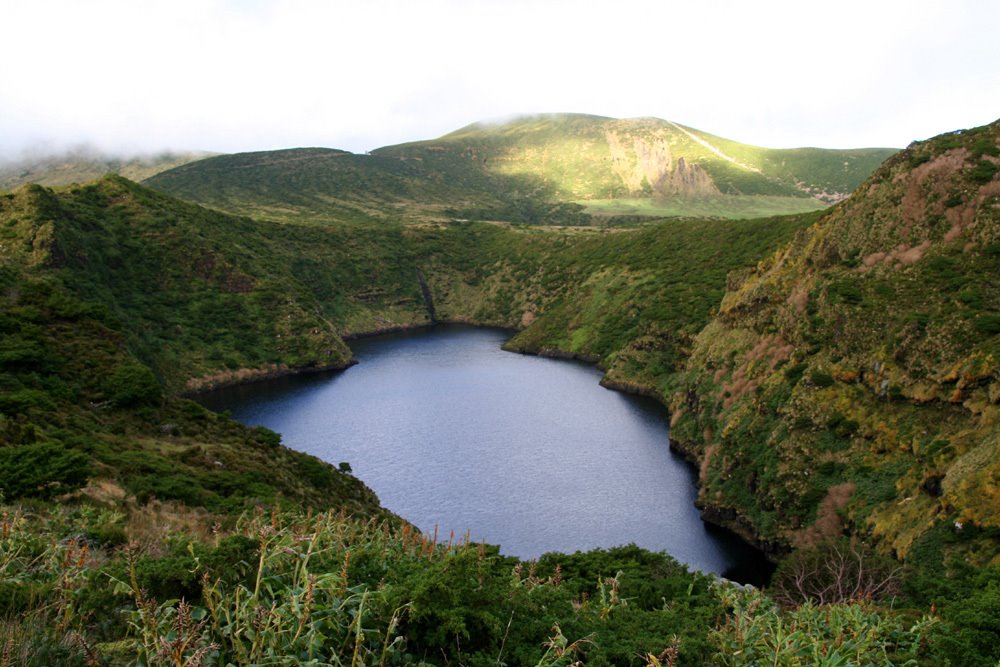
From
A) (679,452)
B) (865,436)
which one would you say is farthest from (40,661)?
(679,452)

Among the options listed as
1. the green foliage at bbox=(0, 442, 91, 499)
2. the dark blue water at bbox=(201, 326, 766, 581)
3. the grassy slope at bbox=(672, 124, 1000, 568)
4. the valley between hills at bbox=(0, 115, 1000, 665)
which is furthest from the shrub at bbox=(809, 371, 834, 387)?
the green foliage at bbox=(0, 442, 91, 499)

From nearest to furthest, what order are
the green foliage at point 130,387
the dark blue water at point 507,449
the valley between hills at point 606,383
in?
1. the valley between hills at point 606,383
2. the green foliage at point 130,387
3. the dark blue water at point 507,449

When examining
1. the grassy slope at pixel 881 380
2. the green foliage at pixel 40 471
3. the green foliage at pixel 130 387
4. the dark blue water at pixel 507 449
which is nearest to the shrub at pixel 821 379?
the grassy slope at pixel 881 380

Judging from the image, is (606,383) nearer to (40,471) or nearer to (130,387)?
(130,387)

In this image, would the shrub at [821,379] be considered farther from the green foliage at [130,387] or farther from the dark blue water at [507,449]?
the green foliage at [130,387]

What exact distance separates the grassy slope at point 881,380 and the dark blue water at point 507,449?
5168 mm

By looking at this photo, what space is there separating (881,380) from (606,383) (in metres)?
53.0

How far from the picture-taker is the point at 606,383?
331 feet

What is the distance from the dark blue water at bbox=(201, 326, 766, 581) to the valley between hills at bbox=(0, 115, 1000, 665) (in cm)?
429

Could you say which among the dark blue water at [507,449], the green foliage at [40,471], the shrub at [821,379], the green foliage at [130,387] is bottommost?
the dark blue water at [507,449]

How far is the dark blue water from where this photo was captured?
5262cm

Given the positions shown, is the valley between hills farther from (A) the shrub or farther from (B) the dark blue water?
(B) the dark blue water

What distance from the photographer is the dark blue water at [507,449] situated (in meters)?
52.6

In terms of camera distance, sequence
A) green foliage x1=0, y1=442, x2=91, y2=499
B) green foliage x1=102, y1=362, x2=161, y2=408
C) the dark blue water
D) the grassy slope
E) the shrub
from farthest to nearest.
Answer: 1. the shrub
2. the dark blue water
3. green foliage x1=102, y1=362, x2=161, y2=408
4. the grassy slope
5. green foliage x1=0, y1=442, x2=91, y2=499
